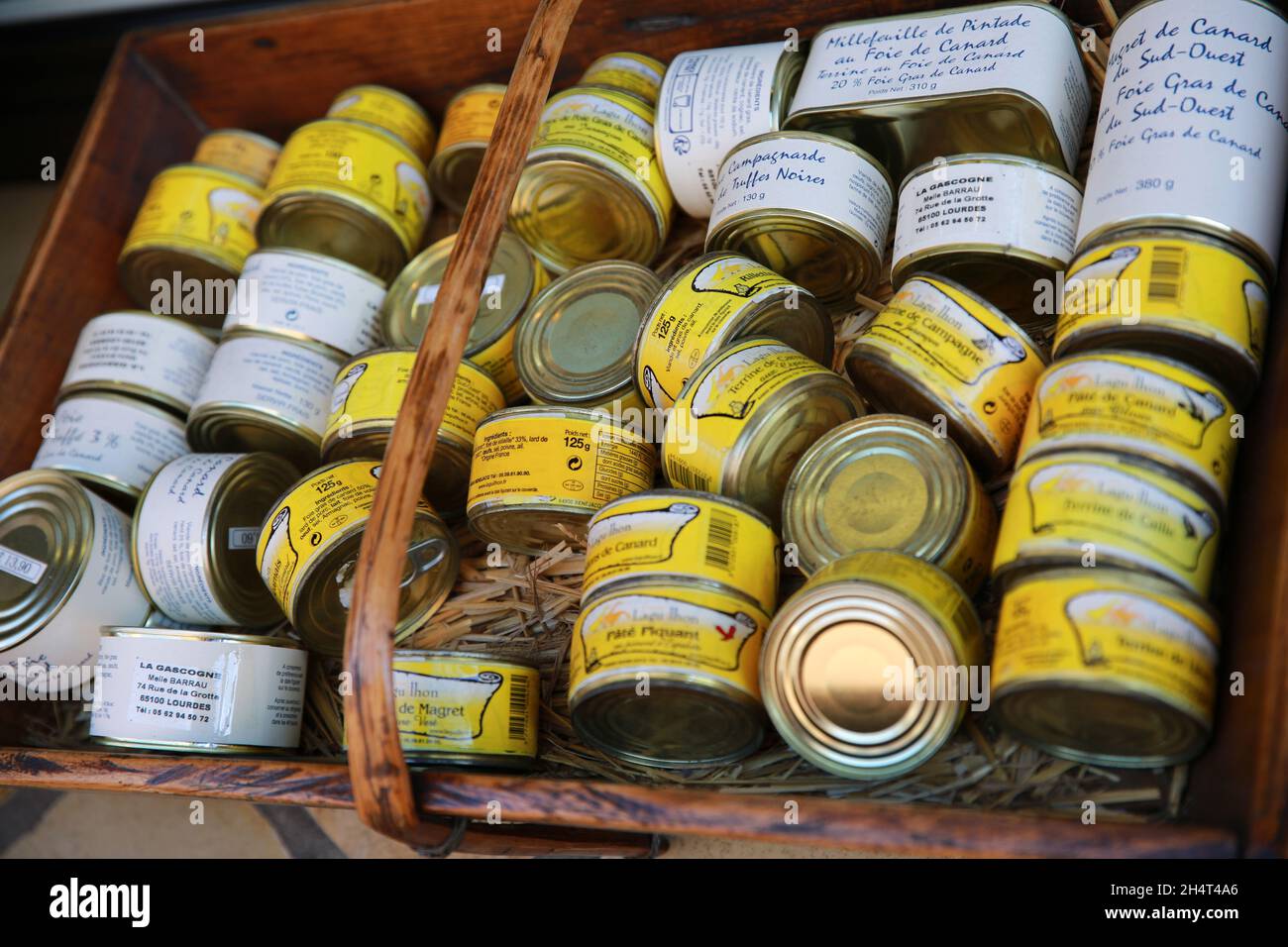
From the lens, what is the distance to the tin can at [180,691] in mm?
1447

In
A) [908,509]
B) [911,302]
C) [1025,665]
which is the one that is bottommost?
[1025,665]

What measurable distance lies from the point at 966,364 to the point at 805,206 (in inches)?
12.9

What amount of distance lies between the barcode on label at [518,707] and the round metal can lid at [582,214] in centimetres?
65

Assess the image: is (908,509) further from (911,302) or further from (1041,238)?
(1041,238)

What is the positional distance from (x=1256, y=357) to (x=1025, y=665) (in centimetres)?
40

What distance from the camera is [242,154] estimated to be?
6.71 ft

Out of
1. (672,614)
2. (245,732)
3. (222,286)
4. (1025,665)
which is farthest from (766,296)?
(222,286)

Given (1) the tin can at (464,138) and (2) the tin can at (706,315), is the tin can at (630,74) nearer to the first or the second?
(1) the tin can at (464,138)

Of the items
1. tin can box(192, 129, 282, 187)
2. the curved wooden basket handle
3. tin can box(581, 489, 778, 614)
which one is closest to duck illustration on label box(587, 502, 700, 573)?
tin can box(581, 489, 778, 614)

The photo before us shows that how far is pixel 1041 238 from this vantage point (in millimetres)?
1340

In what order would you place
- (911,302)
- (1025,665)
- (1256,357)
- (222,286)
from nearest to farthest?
(1025,665) → (1256,357) → (911,302) → (222,286)

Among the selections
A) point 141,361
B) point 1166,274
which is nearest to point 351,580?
point 141,361

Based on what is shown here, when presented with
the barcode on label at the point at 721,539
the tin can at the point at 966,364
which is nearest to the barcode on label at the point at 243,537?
the barcode on label at the point at 721,539

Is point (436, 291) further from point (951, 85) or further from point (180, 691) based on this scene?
point (951, 85)
